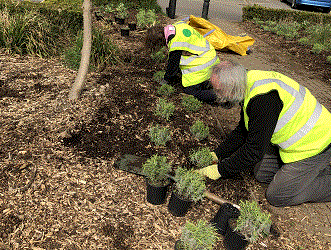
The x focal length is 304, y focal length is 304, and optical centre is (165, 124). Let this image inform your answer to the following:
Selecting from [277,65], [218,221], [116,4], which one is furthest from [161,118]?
[116,4]

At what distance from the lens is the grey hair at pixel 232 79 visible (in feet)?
8.98

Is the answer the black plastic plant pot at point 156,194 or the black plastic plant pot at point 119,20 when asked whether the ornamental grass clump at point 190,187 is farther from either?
the black plastic plant pot at point 119,20

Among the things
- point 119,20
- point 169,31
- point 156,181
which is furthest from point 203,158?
point 119,20

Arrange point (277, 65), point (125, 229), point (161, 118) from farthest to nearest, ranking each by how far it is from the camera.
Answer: point (277, 65), point (161, 118), point (125, 229)

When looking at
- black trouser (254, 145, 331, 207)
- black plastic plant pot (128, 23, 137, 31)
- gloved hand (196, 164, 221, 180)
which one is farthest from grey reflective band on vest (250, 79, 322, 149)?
black plastic plant pot (128, 23, 137, 31)

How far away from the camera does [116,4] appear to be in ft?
29.8

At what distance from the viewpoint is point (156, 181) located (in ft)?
9.65

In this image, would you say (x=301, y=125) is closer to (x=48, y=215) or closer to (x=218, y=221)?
(x=218, y=221)

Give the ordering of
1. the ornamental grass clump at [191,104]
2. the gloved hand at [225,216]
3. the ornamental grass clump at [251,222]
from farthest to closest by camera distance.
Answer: the ornamental grass clump at [191,104] → the gloved hand at [225,216] → the ornamental grass clump at [251,222]

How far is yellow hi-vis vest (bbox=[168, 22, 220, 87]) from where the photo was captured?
4.73m

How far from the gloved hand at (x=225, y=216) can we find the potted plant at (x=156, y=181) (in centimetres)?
55

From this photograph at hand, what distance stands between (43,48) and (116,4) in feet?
13.7

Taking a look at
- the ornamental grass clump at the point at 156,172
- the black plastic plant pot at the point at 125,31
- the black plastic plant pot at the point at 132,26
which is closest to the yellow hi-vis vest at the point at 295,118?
the ornamental grass clump at the point at 156,172

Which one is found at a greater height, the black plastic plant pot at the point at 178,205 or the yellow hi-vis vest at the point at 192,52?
the yellow hi-vis vest at the point at 192,52
